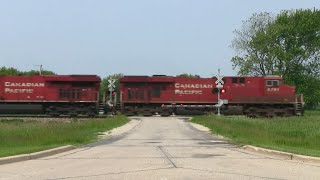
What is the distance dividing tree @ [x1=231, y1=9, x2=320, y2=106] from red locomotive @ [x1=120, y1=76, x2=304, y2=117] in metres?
23.8

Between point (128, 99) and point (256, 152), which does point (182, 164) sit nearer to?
point (256, 152)

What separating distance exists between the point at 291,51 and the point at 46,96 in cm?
4075

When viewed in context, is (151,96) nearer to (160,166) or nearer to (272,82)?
(272,82)

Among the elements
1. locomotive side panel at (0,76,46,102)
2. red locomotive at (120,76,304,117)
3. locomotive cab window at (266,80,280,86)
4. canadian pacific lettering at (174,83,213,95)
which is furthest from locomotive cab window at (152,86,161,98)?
locomotive cab window at (266,80,280,86)

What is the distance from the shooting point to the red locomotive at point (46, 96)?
161ft

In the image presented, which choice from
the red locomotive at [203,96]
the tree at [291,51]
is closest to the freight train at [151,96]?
the red locomotive at [203,96]

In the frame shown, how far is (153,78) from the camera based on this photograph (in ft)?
172

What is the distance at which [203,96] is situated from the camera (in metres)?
52.0

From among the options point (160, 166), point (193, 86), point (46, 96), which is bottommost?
point (160, 166)

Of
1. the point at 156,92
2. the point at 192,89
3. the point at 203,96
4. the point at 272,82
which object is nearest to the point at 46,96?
the point at 156,92

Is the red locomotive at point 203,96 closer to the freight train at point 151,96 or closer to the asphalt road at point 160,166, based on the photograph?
the freight train at point 151,96

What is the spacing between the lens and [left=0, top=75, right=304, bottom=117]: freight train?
49.5 m

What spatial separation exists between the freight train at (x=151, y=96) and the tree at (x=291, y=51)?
2357cm

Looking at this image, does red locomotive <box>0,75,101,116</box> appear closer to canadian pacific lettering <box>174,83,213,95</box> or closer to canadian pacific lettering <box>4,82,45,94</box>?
canadian pacific lettering <box>4,82,45,94</box>
